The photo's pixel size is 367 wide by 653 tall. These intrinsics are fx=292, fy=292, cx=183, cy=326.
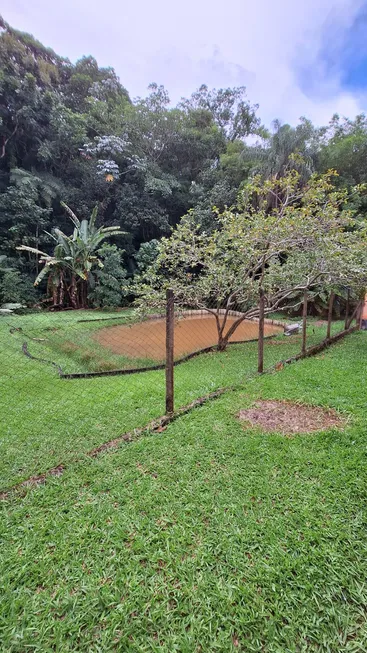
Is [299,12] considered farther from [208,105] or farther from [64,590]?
[208,105]

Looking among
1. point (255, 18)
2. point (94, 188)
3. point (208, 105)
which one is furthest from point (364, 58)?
point (208, 105)

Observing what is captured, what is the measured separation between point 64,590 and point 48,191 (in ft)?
45.2

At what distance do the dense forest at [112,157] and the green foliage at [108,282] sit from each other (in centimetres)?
4

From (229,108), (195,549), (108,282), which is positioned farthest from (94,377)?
(229,108)

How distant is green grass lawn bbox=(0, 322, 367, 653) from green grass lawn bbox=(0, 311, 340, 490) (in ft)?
0.39

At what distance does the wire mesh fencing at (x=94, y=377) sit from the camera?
2.59 metres

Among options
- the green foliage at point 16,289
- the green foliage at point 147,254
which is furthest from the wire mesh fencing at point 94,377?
the green foliage at point 147,254

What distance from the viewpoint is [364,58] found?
6.32 meters

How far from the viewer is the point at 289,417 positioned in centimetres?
289

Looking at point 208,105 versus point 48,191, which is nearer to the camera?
point 48,191

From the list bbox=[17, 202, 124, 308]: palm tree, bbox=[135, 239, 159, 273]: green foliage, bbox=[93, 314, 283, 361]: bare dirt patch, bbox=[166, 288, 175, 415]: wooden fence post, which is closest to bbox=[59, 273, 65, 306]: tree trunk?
bbox=[17, 202, 124, 308]: palm tree

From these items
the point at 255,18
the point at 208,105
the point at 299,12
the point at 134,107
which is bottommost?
the point at 299,12

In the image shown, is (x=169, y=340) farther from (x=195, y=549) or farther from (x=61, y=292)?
(x=61, y=292)

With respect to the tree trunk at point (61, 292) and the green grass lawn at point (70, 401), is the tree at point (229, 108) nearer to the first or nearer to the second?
the tree trunk at point (61, 292)
